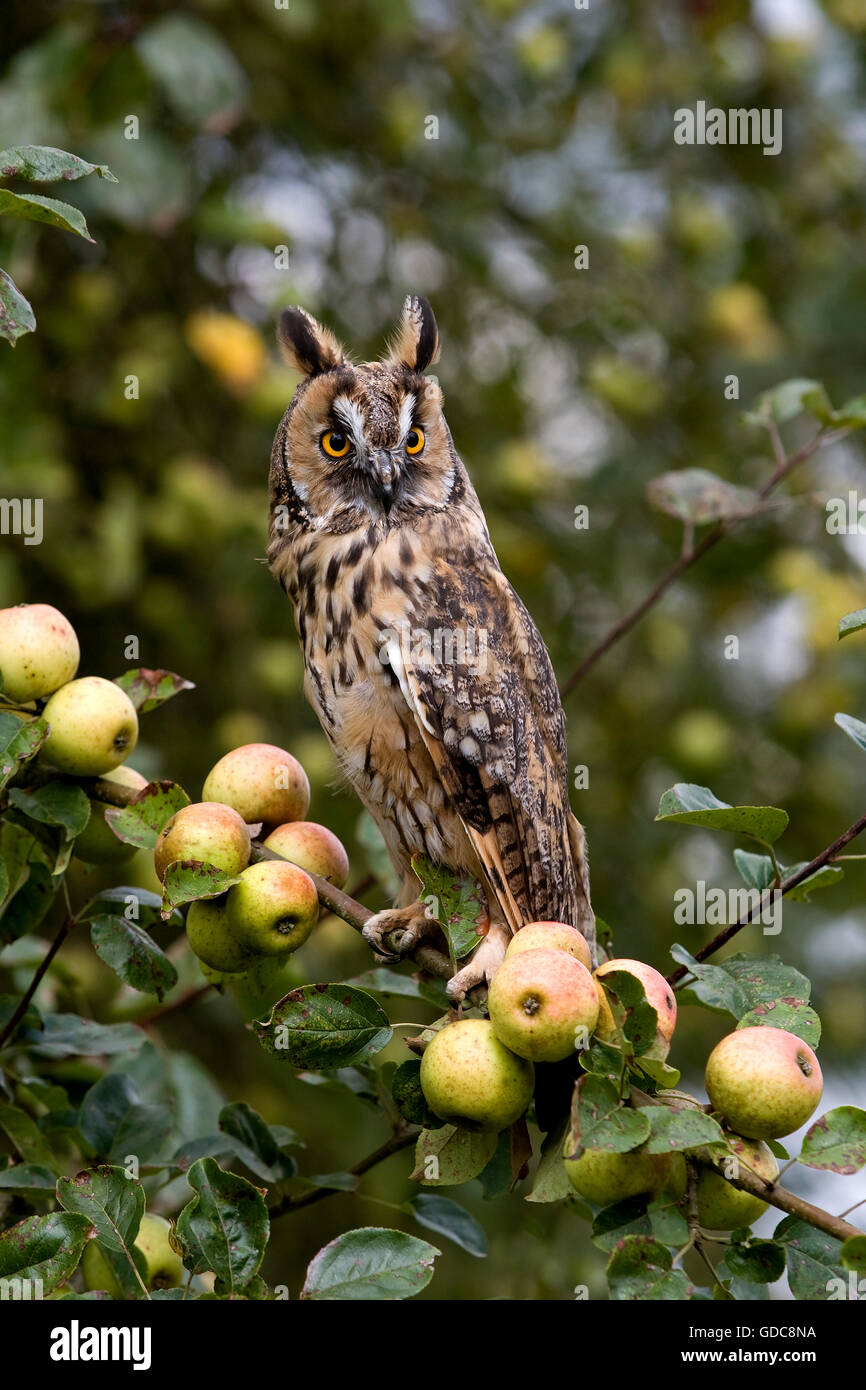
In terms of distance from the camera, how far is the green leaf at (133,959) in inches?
53.6

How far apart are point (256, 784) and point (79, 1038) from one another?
1.29 ft

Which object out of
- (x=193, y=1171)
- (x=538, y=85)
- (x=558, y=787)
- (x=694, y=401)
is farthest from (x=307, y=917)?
(x=538, y=85)

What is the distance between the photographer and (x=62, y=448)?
9.45 ft

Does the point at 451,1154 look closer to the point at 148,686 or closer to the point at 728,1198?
the point at 728,1198

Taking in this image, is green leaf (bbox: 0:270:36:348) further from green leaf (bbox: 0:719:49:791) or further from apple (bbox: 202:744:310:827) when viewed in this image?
apple (bbox: 202:744:310:827)

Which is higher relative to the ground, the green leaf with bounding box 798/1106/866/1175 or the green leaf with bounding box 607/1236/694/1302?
the green leaf with bounding box 798/1106/866/1175

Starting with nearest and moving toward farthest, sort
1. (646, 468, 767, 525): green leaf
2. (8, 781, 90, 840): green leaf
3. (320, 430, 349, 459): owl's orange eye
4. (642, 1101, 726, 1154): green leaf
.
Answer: (642, 1101, 726, 1154): green leaf → (8, 781, 90, 840): green leaf → (646, 468, 767, 525): green leaf → (320, 430, 349, 459): owl's orange eye

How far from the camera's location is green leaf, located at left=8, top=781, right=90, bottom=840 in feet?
4.28

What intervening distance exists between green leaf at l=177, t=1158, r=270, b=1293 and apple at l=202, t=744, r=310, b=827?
44cm

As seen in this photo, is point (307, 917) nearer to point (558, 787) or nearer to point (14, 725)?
point (14, 725)

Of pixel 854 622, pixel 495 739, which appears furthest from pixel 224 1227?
pixel 495 739

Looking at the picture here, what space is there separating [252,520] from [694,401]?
1373 millimetres

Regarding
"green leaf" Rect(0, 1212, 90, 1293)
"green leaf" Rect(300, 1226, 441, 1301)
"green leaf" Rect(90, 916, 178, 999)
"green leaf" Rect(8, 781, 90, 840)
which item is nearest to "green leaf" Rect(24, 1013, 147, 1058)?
"green leaf" Rect(90, 916, 178, 999)

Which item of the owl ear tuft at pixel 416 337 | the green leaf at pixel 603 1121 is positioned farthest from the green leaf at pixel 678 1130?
the owl ear tuft at pixel 416 337
